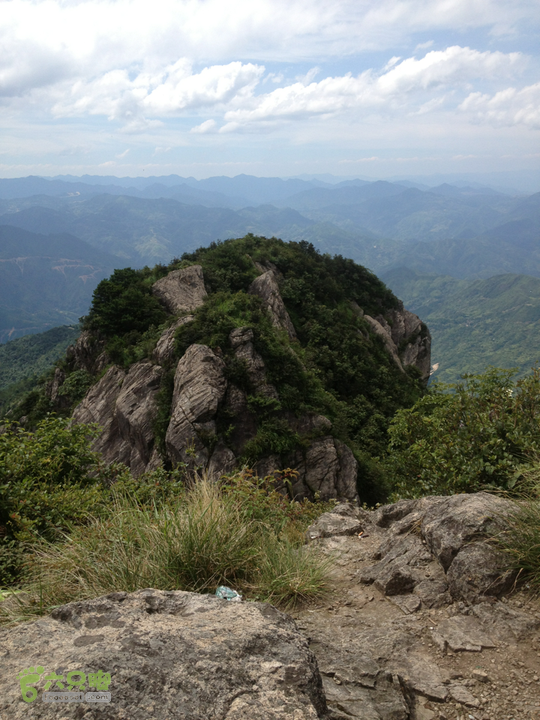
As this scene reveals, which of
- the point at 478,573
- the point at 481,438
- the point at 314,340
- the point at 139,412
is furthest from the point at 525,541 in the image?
the point at 314,340

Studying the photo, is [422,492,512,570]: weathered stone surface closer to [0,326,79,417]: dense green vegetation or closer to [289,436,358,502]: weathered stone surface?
[289,436,358,502]: weathered stone surface

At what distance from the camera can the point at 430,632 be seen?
3.73 m

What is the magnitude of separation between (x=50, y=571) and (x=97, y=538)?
0.52m

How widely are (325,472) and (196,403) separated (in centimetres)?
586

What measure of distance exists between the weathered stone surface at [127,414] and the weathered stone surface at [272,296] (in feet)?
31.2

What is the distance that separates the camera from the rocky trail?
2896 millimetres

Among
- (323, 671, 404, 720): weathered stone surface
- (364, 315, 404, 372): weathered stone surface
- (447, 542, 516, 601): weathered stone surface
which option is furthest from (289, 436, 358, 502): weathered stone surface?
(364, 315, 404, 372): weathered stone surface

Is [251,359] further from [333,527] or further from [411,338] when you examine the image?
[411,338]

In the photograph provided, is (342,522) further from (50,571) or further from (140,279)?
(140,279)

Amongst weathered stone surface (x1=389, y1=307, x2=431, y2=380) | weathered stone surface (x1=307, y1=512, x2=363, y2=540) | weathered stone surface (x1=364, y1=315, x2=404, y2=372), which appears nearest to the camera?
weathered stone surface (x1=307, y1=512, x2=363, y2=540)

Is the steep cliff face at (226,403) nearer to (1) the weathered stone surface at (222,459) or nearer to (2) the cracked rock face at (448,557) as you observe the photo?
(1) the weathered stone surface at (222,459)

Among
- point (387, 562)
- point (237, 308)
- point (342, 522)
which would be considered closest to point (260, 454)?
point (237, 308)

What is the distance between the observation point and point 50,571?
405 centimetres

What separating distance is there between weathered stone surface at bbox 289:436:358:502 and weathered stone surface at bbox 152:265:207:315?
10714 millimetres
